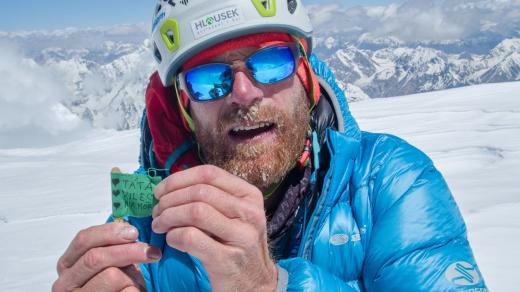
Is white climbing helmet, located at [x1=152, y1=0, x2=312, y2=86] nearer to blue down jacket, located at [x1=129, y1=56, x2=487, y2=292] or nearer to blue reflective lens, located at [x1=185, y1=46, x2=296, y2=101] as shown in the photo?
blue reflective lens, located at [x1=185, y1=46, x2=296, y2=101]

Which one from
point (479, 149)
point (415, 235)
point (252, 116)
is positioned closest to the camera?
point (415, 235)

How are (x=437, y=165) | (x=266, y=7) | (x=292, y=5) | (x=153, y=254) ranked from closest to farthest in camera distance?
(x=153, y=254) → (x=266, y=7) → (x=292, y=5) → (x=437, y=165)

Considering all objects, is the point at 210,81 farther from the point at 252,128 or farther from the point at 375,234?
the point at 375,234

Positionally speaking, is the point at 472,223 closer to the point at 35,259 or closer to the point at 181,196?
the point at 181,196

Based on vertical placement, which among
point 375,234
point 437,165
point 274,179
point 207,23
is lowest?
point 437,165

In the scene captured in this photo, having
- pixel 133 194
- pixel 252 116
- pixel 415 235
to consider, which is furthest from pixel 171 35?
pixel 415 235

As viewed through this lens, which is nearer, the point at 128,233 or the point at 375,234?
the point at 128,233

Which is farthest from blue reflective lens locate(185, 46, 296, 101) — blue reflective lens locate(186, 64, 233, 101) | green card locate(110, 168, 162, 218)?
green card locate(110, 168, 162, 218)
